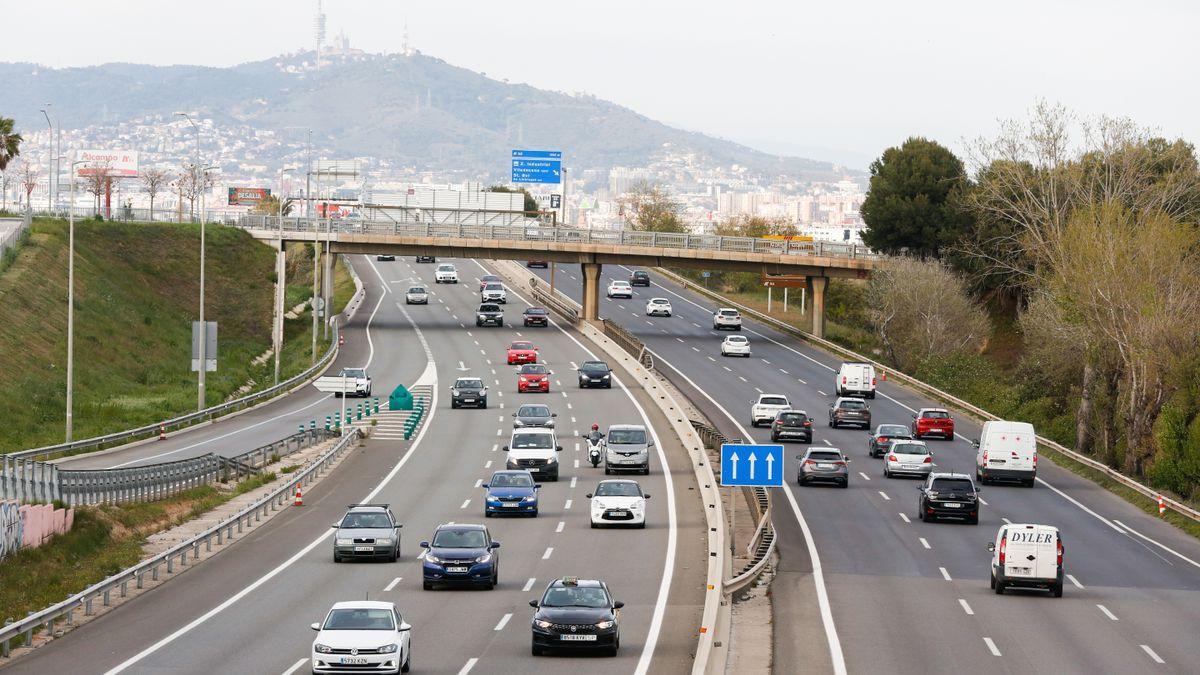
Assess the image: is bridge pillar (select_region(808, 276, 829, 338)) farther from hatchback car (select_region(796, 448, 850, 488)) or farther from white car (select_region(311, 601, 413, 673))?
white car (select_region(311, 601, 413, 673))

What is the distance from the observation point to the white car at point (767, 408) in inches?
2611

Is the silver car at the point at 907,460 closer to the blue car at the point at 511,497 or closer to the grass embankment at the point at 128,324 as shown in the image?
the blue car at the point at 511,497

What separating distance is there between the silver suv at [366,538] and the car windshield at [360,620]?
12545mm

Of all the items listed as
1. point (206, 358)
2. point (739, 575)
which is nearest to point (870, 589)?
point (739, 575)

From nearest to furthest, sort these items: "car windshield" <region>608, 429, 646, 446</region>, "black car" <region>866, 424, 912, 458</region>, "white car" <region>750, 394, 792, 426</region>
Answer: "car windshield" <region>608, 429, 646, 446</region>, "black car" <region>866, 424, 912, 458</region>, "white car" <region>750, 394, 792, 426</region>

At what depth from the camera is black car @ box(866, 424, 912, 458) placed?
5888 centimetres

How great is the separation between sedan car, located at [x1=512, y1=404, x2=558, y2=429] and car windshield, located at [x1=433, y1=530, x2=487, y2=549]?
27003 mm

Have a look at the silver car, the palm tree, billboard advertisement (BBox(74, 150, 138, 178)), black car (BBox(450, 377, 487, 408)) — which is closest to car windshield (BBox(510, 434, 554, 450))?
the silver car

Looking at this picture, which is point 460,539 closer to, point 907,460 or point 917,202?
point 907,460

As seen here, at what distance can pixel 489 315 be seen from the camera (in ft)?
348

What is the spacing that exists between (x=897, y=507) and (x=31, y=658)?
29079 millimetres

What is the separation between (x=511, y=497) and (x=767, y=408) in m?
25.1

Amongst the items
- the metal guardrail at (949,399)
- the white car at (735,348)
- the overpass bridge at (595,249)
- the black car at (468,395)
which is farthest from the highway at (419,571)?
the overpass bridge at (595,249)

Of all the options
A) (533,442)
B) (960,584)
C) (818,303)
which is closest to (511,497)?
(533,442)
